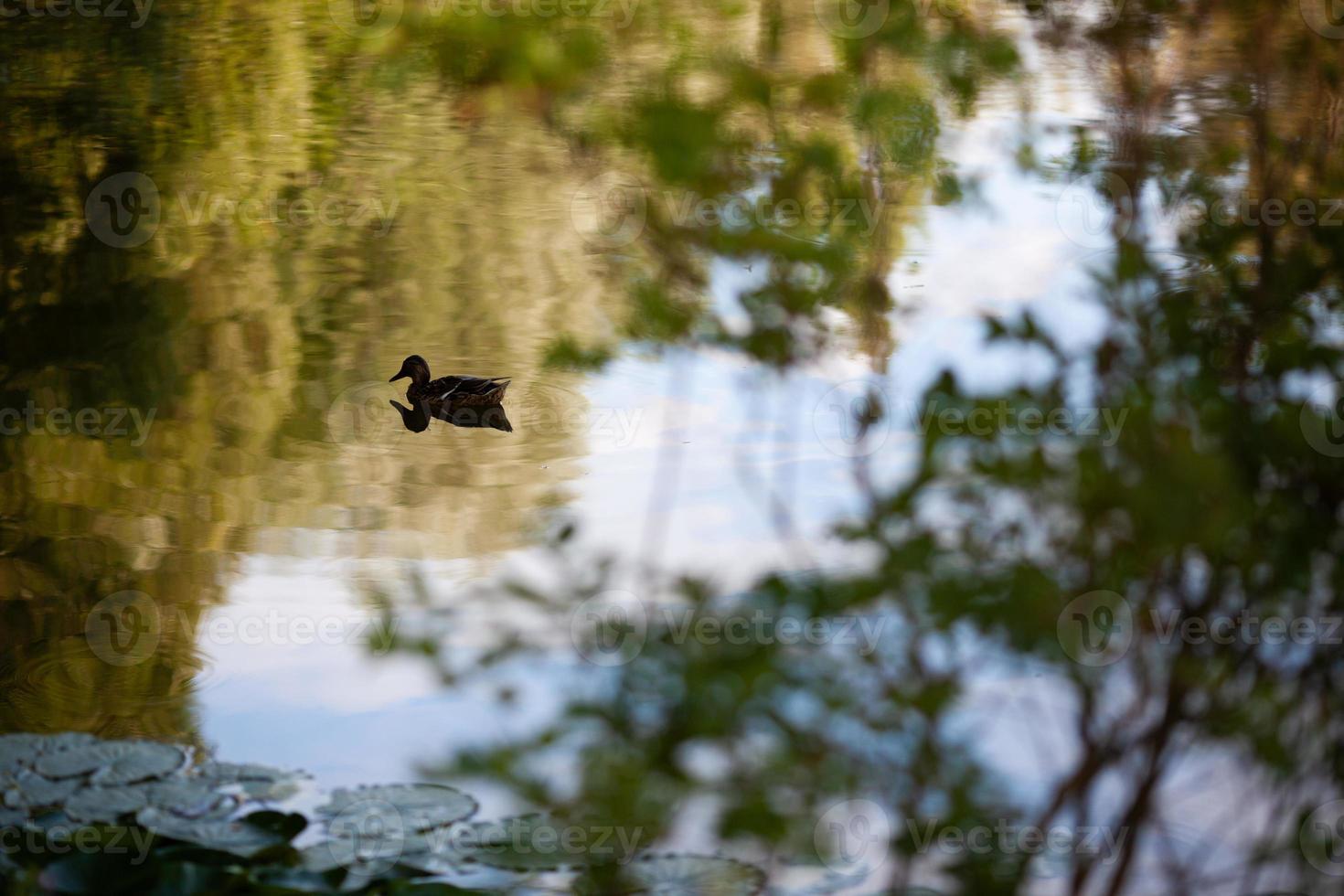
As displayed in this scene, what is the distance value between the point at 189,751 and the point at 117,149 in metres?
2.78

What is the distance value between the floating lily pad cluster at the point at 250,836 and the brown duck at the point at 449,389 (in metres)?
1.19

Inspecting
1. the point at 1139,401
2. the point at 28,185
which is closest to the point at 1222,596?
the point at 1139,401

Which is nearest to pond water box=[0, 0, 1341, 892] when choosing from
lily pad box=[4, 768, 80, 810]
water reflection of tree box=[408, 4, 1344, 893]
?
water reflection of tree box=[408, 4, 1344, 893]

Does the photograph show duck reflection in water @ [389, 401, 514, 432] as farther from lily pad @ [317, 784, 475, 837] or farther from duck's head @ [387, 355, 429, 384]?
lily pad @ [317, 784, 475, 837]

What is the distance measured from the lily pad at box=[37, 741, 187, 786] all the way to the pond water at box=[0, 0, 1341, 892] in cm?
14

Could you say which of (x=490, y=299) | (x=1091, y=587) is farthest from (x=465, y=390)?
(x=1091, y=587)

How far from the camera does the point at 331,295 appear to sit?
12.4 ft

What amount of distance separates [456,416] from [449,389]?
79 mm

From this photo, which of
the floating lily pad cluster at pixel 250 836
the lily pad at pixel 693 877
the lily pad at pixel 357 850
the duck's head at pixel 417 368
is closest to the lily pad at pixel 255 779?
the floating lily pad cluster at pixel 250 836

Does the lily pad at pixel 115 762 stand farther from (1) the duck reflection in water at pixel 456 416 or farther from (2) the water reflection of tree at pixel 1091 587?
(1) the duck reflection in water at pixel 456 416

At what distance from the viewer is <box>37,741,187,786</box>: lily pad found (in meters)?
2.04

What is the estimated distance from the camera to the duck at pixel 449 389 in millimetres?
3121

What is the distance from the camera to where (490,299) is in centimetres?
379

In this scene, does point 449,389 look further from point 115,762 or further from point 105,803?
point 105,803
